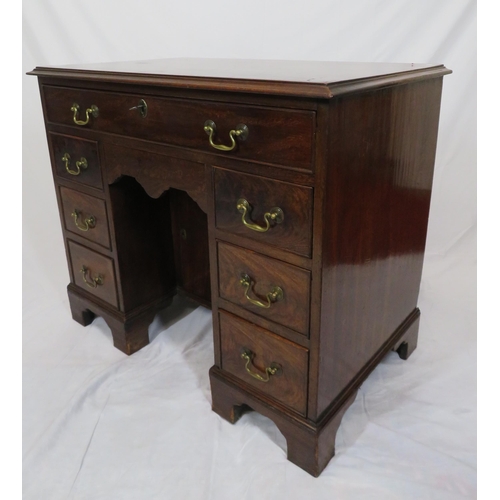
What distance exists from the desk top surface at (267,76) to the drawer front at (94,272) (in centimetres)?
57

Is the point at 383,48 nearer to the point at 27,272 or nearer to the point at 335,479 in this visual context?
the point at 335,479

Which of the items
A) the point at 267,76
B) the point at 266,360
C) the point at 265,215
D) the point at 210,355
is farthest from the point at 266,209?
the point at 210,355

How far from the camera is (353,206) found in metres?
1.13

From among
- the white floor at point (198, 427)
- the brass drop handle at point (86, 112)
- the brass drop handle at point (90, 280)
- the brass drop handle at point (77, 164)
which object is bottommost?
the white floor at point (198, 427)

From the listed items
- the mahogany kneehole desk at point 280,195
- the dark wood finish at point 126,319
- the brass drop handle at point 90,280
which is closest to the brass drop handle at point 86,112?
the mahogany kneehole desk at point 280,195

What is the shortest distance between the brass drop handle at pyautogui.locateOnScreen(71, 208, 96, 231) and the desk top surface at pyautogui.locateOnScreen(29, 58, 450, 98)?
0.43 meters

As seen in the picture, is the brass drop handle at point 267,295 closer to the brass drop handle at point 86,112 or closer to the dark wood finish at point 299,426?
the dark wood finish at point 299,426

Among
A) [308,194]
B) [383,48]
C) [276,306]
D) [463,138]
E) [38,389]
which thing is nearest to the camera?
[308,194]

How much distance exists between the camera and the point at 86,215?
1.69 m

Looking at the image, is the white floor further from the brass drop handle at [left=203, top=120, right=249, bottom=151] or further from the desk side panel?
the brass drop handle at [left=203, top=120, right=249, bottom=151]

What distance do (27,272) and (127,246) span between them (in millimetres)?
859

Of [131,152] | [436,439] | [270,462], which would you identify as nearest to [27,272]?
[131,152]

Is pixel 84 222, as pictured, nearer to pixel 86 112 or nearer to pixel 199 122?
pixel 86 112

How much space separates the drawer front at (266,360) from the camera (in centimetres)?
→ 123
